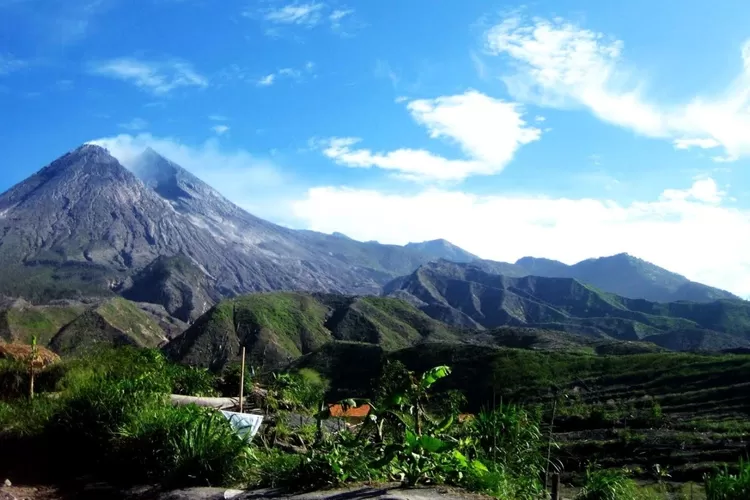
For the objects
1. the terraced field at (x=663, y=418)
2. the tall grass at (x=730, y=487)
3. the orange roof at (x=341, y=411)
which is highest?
the tall grass at (x=730, y=487)

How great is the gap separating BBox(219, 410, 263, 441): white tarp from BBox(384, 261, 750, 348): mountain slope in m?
127

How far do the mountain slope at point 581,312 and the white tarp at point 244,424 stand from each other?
127 metres

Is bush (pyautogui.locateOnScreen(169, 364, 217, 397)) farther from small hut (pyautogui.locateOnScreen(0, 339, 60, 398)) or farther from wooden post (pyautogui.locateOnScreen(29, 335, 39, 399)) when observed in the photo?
small hut (pyautogui.locateOnScreen(0, 339, 60, 398))

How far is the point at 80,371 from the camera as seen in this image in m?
11.0

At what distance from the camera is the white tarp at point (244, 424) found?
6898mm

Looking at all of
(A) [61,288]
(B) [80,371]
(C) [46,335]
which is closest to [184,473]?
(B) [80,371]

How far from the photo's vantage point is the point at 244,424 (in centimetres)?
756

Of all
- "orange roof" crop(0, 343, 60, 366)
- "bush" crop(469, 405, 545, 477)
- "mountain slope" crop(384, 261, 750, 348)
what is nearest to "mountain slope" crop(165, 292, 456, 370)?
"mountain slope" crop(384, 261, 750, 348)

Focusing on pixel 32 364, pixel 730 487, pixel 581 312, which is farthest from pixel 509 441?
pixel 581 312

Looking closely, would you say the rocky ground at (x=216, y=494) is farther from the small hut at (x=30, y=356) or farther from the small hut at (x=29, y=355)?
the small hut at (x=29, y=355)

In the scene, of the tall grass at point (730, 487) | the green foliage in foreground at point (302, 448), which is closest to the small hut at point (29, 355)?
the green foliage in foreground at point (302, 448)

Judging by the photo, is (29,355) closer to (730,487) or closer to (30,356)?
(30,356)

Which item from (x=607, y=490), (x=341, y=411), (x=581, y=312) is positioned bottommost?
(x=341, y=411)

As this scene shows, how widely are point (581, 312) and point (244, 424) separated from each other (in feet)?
592
